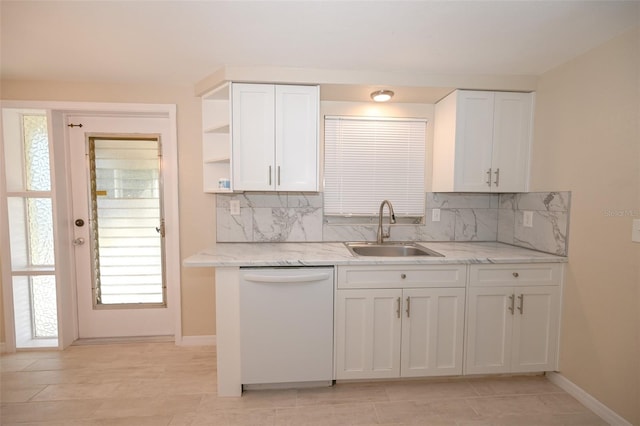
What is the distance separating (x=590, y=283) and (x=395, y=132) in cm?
178

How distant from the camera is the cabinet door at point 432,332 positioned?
6.27 feet

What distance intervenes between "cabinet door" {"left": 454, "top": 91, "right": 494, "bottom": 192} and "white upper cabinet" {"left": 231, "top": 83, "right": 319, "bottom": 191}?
1.16 m

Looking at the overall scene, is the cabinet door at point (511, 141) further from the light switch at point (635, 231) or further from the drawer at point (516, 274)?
the light switch at point (635, 231)

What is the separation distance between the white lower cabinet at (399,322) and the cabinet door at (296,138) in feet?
2.59

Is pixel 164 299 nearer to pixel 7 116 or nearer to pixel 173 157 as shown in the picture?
pixel 173 157

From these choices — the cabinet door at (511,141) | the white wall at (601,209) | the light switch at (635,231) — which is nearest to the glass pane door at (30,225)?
the cabinet door at (511,141)

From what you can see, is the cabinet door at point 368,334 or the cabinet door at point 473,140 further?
the cabinet door at point 473,140

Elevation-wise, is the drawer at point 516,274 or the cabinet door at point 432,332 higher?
the drawer at point 516,274

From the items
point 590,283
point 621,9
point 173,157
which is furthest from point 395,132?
point 173,157

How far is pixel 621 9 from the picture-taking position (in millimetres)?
1399

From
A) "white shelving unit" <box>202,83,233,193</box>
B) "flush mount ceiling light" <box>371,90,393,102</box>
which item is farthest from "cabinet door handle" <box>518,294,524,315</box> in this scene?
"white shelving unit" <box>202,83,233,193</box>

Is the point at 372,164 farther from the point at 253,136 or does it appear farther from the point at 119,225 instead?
the point at 119,225

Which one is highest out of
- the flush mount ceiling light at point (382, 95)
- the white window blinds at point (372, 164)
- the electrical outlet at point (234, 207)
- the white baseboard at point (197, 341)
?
the flush mount ceiling light at point (382, 95)

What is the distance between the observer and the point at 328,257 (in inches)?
74.9
